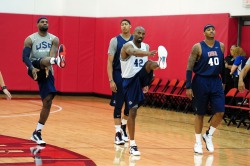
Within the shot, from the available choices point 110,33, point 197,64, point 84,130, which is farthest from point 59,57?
point 110,33

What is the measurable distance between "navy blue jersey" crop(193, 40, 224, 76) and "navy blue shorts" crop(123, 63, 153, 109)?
0.94m

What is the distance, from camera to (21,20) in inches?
888

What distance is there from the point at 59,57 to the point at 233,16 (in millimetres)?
8376

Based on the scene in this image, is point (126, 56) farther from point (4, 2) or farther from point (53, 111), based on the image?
point (4, 2)

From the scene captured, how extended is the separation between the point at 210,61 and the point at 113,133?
335 centimetres

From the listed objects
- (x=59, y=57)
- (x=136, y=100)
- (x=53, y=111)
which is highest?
(x=59, y=57)

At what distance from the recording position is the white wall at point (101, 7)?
19.8 meters

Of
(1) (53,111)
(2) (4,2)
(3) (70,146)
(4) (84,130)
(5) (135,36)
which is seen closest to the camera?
(5) (135,36)

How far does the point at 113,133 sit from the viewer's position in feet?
42.7

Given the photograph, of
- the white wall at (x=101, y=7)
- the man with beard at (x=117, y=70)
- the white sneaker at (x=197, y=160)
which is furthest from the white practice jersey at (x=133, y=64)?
the white wall at (x=101, y=7)

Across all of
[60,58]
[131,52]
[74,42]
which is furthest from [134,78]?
[74,42]

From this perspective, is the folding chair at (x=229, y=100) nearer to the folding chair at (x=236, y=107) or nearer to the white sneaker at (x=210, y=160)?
the folding chair at (x=236, y=107)

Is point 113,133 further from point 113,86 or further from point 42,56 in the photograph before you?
point 42,56

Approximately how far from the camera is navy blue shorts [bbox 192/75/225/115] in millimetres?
10570
